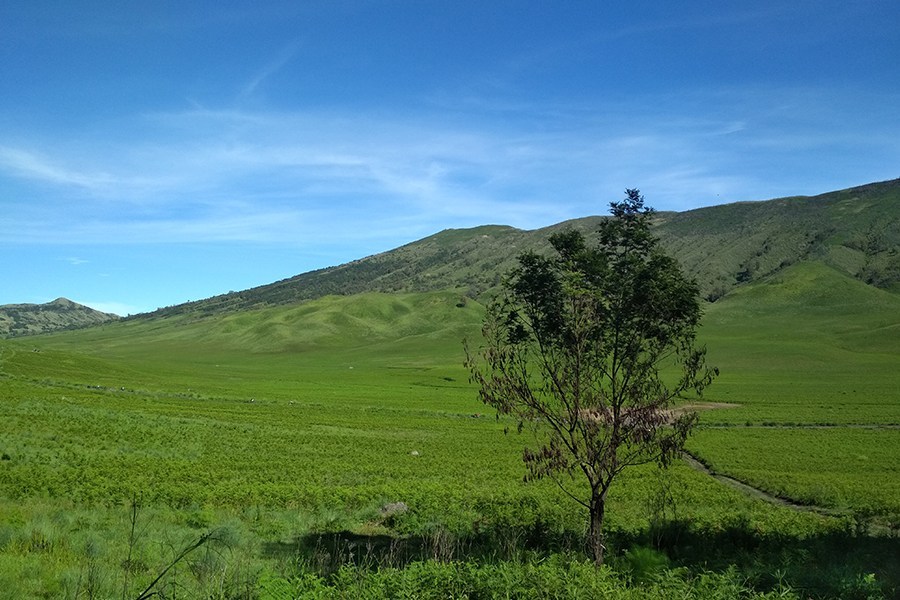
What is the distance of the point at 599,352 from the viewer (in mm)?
13023

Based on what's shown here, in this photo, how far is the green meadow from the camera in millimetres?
9227

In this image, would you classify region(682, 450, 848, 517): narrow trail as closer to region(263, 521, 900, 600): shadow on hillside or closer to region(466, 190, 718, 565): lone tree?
region(263, 521, 900, 600): shadow on hillside

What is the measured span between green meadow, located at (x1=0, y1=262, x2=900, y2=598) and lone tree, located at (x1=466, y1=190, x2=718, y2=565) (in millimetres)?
2071

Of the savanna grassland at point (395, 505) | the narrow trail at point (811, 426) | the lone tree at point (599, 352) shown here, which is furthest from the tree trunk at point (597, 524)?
the narrow trail at point (811, 426)

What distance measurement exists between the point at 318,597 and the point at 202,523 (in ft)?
32.5

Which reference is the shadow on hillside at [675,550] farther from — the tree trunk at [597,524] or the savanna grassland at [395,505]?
the tree trunk at [597,524]

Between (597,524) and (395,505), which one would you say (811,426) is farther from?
(597,524)

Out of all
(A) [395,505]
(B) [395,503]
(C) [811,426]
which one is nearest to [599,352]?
(A) [395,505]

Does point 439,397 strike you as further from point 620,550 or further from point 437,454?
point 620,550

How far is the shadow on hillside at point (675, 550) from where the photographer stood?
11.2m

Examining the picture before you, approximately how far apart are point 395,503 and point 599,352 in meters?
12.0

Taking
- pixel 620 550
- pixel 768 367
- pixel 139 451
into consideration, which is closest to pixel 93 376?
pixel 139 451

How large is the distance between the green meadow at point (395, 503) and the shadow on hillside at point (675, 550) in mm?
101

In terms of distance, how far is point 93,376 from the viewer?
291 ft
